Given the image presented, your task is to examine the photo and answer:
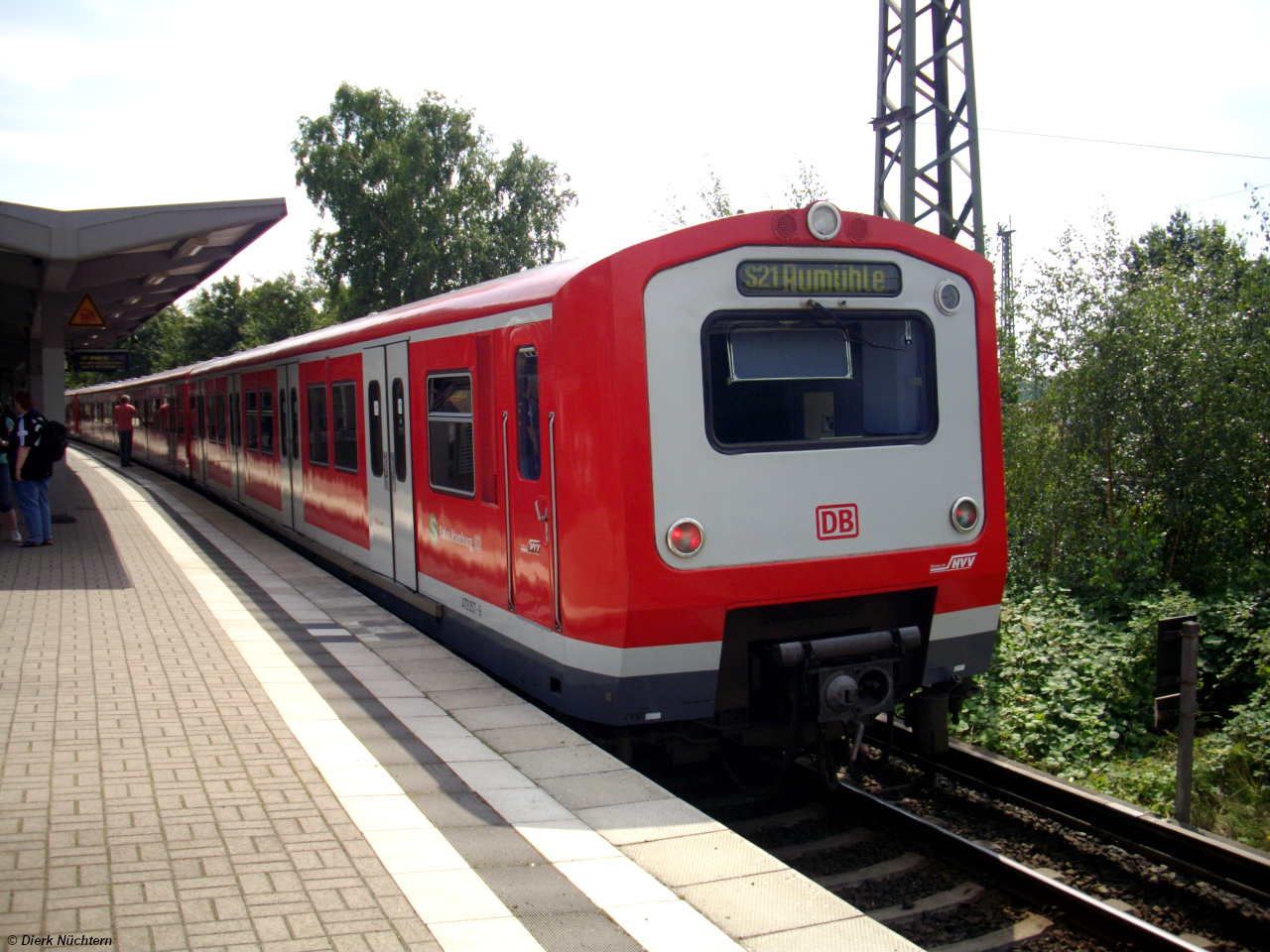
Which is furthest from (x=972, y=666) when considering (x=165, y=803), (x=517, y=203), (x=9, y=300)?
(x=517, y=203)

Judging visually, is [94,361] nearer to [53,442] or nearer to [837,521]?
[53,442]

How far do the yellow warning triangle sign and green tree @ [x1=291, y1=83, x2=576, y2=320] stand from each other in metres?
29.3

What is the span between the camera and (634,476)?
4.89m

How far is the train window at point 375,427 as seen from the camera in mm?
8641

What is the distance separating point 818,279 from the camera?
17.7 feet

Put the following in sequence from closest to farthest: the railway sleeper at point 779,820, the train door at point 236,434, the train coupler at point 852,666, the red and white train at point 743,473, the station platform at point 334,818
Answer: the station platform at point 334,818 < the red and white train at point 743,473 < the train coupler at point 852,666 < the railway sleeper at point 779,820 < the train door at point 236,434

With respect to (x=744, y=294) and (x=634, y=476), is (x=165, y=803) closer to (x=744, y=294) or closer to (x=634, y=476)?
(x=634, y=476)

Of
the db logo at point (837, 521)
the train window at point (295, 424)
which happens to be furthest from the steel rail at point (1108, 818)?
the train window at point (295, 424)

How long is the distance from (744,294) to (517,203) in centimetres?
4247

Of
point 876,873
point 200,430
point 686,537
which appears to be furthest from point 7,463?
point 876,873

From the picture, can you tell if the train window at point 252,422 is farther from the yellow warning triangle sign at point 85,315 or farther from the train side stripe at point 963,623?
the train side stripe at point 963,623

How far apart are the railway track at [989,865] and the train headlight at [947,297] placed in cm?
261

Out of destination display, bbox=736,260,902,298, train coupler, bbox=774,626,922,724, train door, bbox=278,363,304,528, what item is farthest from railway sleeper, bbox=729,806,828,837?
train door, bbox=278,363,304,528

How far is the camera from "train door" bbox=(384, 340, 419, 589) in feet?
26.3
